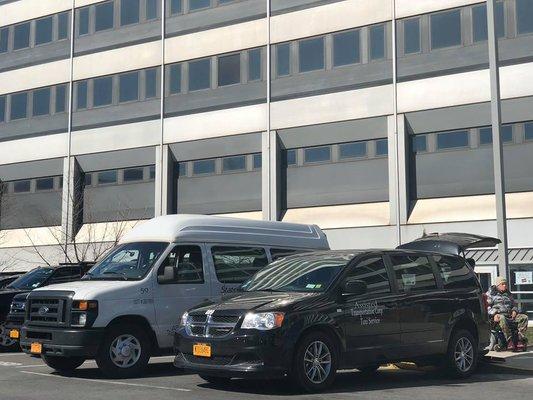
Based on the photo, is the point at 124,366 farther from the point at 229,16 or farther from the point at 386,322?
the point at 229,16

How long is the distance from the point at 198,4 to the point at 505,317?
23756 mm

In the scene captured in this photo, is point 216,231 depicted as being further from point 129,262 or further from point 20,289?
point 20,289

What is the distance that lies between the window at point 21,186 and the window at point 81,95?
4.85 meters

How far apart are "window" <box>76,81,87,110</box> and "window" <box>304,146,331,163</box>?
12.1 meters

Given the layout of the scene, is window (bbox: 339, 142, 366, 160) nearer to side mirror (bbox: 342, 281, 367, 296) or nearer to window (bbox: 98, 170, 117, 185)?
window (bbox: 98, 170, 117, 185)

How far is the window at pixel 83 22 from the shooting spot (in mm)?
38656

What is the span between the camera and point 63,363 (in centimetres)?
1282

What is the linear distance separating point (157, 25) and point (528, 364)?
26901mm

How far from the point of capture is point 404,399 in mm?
9703

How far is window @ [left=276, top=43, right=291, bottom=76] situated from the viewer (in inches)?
1297

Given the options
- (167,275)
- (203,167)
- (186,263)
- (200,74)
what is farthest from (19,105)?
(167,275)

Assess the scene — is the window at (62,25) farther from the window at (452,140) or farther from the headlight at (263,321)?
the headlight at (263,321)

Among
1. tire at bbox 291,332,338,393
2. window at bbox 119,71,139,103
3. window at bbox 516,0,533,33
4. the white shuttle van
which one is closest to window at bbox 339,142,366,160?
window at bbox 516,0,533,33

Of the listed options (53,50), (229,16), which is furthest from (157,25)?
(53,50)
